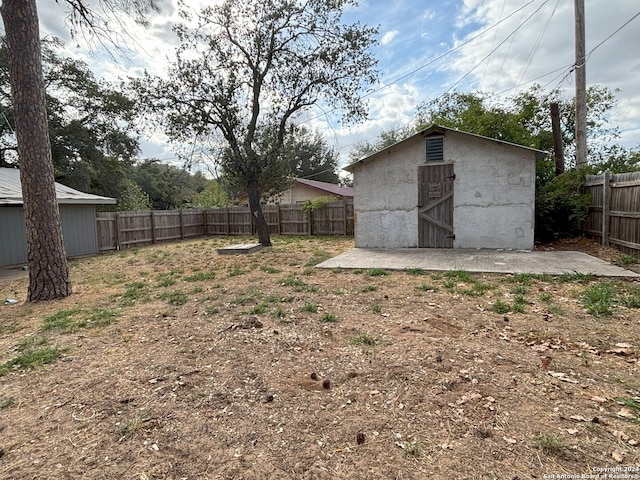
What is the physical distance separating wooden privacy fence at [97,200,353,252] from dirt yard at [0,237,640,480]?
29.1 ft

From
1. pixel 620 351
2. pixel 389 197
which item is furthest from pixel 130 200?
pixel 620 351

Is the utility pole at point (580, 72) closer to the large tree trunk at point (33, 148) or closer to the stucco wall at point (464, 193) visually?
the stucco wall at point (464, 193)

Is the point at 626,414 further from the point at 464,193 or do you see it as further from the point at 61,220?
the point at 61,220

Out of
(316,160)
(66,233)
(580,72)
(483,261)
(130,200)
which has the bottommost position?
(483,261)

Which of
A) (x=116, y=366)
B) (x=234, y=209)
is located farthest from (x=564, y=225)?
(x=234, y=209)

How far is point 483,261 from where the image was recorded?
719 cm

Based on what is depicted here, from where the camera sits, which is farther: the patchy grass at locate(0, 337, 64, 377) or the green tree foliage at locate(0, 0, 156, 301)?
the green tree foliage at locate(0, 0, 156, 301)

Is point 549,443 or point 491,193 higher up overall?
point 491,193

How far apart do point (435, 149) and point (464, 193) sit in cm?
138

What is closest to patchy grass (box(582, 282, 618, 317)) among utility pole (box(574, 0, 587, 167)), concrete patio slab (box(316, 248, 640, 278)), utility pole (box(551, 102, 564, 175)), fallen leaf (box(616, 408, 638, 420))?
concrete patio slab (box(316, 248, 640, 278))

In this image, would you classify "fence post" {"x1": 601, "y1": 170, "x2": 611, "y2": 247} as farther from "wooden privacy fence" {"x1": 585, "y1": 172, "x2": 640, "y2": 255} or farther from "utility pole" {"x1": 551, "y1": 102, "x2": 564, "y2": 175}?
"utility pole" {"x1": 551, "y1": 102, "x2": 564, "y2": 175}

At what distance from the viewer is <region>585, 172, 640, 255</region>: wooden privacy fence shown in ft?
22.2

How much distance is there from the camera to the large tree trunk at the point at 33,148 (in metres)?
5.28

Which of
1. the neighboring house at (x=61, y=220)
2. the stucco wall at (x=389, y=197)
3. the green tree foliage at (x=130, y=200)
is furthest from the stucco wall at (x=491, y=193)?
the green tree foliage at (x=130, y=200)
